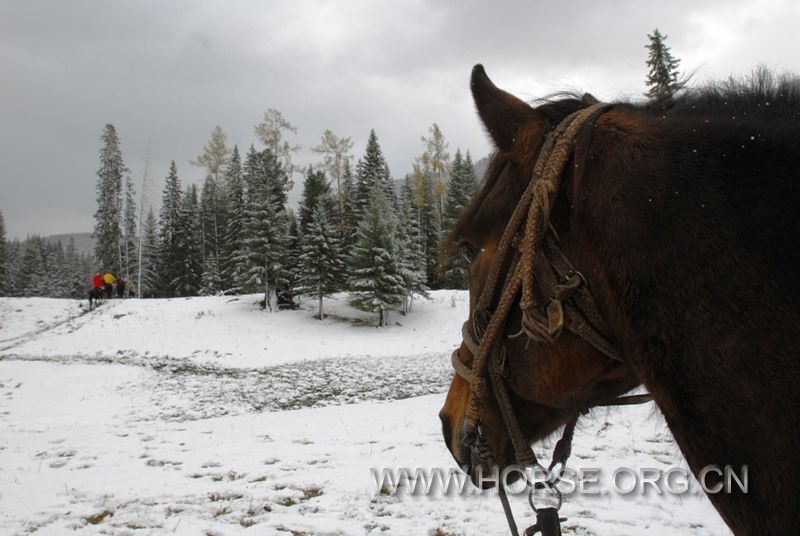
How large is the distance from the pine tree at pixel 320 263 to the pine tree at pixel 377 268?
1297 mm

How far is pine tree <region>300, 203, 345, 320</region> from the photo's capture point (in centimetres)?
3056

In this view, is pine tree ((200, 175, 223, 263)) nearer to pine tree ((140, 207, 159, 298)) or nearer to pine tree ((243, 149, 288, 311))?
pine tree ((140, 207, 159, 298))

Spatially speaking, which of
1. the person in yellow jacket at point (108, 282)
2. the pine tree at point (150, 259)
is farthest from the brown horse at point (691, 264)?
the pine tree at point (150, 259)

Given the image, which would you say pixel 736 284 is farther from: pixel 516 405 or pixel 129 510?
pixel 129 510

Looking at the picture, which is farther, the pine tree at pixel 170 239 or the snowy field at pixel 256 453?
the pine tree at pixel 170 239

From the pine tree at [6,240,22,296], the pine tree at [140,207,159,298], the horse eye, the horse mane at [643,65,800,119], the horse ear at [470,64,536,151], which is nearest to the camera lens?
the horse mane at [643,65,800,119]

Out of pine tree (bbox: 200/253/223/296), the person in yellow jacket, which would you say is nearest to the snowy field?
the person in yellow jacket

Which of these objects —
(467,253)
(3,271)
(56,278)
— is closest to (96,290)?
(3,271)

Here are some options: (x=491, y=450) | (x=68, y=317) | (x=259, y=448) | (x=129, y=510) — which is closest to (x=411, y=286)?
(x=68, y=317)

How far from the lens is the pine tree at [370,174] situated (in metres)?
42.0

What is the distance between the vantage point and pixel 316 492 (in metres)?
5.14

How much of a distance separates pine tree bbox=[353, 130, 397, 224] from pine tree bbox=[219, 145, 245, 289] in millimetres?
10069

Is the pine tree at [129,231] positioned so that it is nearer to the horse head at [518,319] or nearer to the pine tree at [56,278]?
the pine tree at [56,278]

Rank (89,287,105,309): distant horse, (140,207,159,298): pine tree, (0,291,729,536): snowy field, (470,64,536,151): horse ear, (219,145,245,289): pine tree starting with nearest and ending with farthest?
(470,64,536,151): horse ear < (0,291,729,536): snowy field < (89,287,105,309): distant horse < (219,145,245,289): pine tree < (140,207,159,298): pine tree
